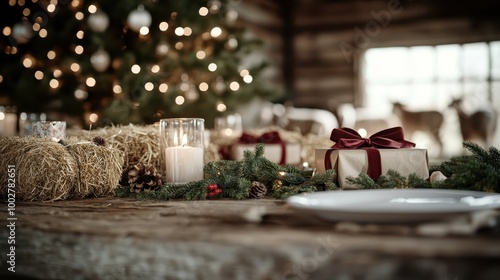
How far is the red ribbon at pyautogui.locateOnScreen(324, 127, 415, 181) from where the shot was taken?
1256 mm

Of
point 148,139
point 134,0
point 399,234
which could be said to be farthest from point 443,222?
point 134,0

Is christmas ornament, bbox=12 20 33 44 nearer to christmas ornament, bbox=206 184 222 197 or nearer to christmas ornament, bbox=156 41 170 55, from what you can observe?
christmas ornament, bbox=156 41 170 55

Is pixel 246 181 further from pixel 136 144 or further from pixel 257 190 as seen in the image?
pixel 136 144

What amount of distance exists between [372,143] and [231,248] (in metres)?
0.74

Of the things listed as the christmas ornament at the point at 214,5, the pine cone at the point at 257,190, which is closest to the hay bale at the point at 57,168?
the pine cone at the point at 257,190

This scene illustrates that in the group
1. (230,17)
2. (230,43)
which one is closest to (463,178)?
(230,43)

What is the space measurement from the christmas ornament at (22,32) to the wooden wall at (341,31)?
119 inches

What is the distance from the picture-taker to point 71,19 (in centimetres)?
390

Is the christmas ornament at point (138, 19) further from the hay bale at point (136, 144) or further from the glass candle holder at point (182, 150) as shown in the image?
the glass candle holder at point (182, 150)

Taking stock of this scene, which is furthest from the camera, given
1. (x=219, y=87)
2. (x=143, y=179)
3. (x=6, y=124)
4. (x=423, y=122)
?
(x=423, y=122)

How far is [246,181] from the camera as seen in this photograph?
1175mm

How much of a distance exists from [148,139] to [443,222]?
1.01m

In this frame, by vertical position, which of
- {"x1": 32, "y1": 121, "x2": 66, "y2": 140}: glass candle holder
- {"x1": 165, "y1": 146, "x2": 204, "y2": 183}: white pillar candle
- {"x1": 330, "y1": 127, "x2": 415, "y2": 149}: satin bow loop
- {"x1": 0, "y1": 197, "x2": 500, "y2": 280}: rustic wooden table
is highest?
{"x1": 32, "y1": 121, "x2": 66, "y2": 140}: glass candle holder

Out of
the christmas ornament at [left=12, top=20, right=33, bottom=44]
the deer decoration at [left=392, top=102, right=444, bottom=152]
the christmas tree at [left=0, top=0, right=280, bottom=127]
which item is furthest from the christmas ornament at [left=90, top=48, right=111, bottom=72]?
the deer decoration at [left=392, top=102, right=444, bottom=152]
